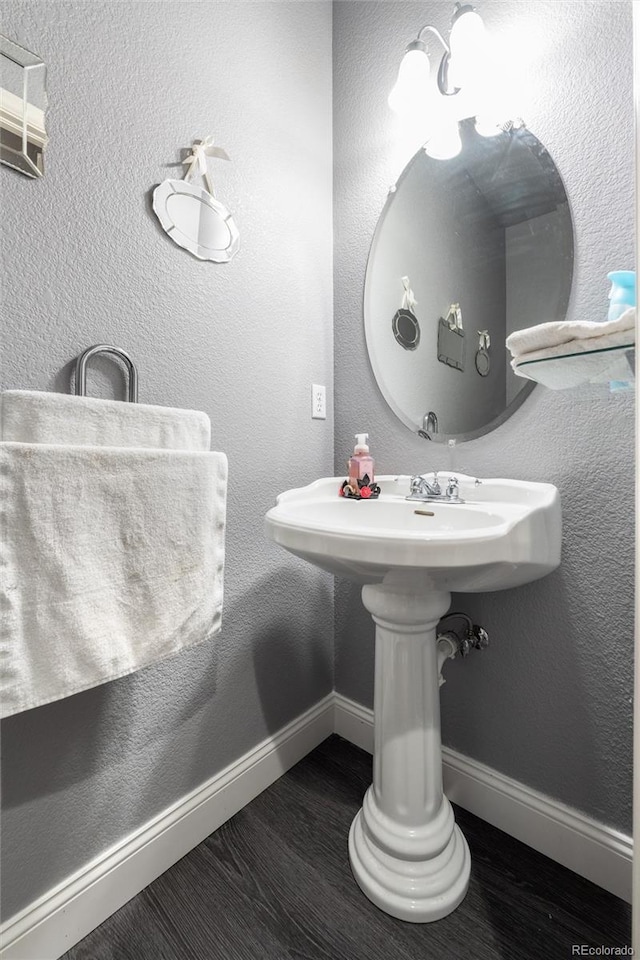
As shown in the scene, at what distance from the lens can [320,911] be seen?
0.83 metres

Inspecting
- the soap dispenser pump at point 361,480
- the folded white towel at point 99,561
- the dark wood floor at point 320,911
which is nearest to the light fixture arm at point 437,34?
the soap dispenser pump at point 361,480

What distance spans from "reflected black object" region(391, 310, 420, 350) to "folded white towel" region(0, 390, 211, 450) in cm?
63

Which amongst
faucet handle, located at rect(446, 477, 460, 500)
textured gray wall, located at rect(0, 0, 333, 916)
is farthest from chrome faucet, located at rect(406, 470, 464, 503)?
textured gray wall, located at rect(0, 0, 333, 916)

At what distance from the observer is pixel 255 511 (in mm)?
1122

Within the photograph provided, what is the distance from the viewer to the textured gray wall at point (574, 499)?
84 cm

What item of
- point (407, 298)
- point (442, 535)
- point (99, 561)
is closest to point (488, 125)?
point (407, 298)

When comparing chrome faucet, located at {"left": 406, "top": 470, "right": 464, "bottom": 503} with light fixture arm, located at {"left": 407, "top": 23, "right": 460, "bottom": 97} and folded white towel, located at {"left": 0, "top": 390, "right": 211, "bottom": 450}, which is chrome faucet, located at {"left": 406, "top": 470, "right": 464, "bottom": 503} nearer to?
folded white towel, located at {"left": 0, "top": 390, "right": 211, "bottom": 450}

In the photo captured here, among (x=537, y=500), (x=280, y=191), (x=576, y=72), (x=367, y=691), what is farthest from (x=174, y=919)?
(x=576, y=72)

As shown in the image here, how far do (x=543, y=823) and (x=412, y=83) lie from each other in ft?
5.89

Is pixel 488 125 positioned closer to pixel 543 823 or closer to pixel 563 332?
pixel 563 332

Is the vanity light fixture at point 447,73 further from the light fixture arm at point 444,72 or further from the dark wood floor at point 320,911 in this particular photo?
the dark wood floor at point 320,911

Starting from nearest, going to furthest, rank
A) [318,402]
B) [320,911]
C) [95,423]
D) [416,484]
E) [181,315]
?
[95,423] → [320,911] → [181,315] → [416,484] → [318,402]

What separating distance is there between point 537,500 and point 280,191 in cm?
107

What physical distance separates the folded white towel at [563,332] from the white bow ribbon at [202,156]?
785mm
